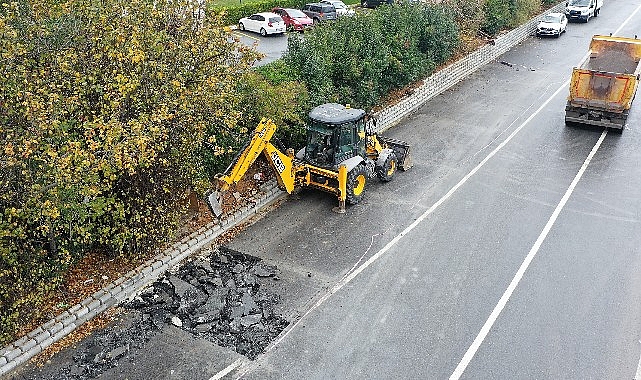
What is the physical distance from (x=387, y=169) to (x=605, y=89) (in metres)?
9.23

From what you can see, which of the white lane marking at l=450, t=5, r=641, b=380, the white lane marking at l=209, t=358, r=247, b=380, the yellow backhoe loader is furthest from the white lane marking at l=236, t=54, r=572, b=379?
the white lane marking at l=450, t=5, r=641, b=380

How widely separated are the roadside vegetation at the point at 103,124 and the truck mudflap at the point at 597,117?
1106 centimetres

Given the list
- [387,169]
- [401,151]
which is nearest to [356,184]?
[387,169]

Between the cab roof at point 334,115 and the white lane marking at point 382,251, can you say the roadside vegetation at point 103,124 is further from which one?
the white lane marking at point 382,251

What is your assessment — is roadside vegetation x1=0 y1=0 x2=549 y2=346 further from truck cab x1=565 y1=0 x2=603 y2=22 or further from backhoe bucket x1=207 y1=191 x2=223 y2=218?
truck cab x1=565 y1=0 x2=603 y2=22

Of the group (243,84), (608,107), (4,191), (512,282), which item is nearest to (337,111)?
(243,84)

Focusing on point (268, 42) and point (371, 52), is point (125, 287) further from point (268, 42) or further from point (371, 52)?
point (268, 42)

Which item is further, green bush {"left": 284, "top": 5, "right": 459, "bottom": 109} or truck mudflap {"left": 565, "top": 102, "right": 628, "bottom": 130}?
truck mudflap {"left": 565, "top": 102, "right": 628, "bottom": 130}

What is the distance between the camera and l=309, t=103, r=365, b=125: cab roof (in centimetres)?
1552

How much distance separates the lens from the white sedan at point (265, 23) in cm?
3206

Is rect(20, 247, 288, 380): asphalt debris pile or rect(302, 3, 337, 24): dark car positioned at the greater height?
rect(302, 3, 337, 24): dark car

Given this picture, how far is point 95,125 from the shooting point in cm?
1017

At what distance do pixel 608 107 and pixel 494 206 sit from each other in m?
7.73

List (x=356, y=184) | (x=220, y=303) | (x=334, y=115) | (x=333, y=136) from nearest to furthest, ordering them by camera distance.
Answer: (x=220, y=303) → (x=333, y=136) → (x=334, y=115) → (x=356, y=184)
